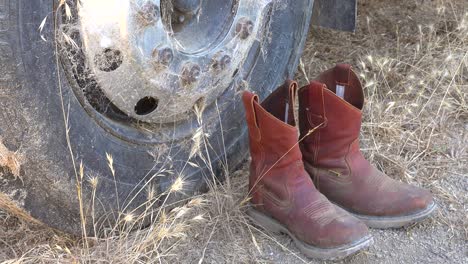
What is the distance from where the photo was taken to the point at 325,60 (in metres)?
3.22

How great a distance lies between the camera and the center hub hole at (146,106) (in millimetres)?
1964

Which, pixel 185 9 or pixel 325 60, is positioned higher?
pixel 185 9

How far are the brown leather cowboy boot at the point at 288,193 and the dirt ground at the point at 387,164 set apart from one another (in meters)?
0.06

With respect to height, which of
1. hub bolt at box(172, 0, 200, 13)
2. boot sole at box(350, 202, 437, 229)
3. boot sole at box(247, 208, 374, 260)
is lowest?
boot sole at box(350, 202, 437, 229)

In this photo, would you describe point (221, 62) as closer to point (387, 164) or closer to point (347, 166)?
point (347, 166)

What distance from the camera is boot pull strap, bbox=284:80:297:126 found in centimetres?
201

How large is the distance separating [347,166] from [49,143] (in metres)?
0.90

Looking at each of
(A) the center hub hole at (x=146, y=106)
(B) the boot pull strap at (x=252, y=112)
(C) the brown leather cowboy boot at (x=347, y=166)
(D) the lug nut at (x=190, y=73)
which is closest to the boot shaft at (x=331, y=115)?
(C) the brown leather cowboy boot at (x=347, y=166)

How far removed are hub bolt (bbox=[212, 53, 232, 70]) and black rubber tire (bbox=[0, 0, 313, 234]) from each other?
0.19 m

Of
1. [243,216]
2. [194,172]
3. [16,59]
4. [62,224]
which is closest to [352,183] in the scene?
[243,216]

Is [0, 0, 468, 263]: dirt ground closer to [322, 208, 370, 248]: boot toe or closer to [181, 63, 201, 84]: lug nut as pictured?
[322, 208, 370, 248]: boot toe

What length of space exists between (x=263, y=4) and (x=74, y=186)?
75 centimetres

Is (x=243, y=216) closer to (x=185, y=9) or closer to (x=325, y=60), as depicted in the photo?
(x=185, y=9)

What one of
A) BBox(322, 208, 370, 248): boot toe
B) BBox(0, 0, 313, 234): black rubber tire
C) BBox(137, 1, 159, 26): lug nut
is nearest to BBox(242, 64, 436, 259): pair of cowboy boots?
BBox(322, 208, 370, 248): boot toe
